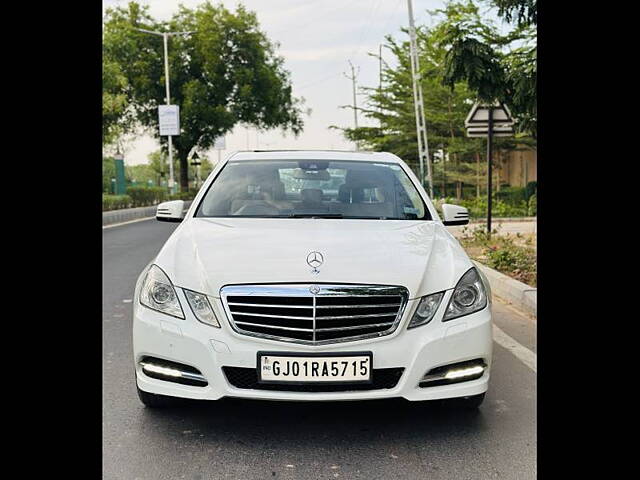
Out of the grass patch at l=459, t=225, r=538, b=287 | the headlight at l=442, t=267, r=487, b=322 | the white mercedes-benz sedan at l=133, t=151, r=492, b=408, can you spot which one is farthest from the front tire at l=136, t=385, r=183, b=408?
the grass patch at l=459, t=225, r=538, b=287

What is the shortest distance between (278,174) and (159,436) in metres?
2.08

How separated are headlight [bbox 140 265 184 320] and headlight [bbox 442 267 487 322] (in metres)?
1.32

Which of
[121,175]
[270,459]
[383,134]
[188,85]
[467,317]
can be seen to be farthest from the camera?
[188,85]

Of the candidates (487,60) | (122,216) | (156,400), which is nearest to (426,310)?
(156,400)

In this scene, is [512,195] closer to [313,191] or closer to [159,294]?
[313,191]

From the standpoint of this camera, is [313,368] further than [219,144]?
No

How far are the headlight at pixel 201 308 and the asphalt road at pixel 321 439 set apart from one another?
43 centimetres

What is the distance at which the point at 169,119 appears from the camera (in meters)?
40.2

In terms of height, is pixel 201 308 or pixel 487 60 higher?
pixel 487 60

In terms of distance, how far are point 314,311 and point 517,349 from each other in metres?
2.54
